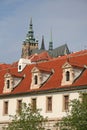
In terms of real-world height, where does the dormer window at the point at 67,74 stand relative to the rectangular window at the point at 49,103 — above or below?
above

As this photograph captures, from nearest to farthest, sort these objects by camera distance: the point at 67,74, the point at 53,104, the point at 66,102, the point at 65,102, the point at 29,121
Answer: the point at 29,121, the point at 66,102, the point at 65,102, the point at 67,74, the point at 53,104

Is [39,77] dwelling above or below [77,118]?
above

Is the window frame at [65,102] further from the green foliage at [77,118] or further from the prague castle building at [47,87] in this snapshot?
the green foliage at [77,118]

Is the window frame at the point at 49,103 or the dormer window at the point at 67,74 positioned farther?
the window frame at the point at 49,103

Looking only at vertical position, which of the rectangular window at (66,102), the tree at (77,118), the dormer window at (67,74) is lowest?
the tree at (77,118)

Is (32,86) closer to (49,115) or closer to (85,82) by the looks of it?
(49,115)

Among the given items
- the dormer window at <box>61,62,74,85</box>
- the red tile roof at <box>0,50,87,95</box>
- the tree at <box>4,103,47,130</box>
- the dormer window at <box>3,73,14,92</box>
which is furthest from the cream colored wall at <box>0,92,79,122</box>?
the tree at <box>4,103,47,130</box>

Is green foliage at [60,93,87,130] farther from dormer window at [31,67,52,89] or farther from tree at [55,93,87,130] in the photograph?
dormer window at [31,67,52,89]

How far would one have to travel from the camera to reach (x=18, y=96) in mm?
63062

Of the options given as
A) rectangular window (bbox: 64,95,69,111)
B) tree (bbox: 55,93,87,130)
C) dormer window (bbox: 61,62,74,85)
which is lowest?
tree (bbox: 55,93,87,130)

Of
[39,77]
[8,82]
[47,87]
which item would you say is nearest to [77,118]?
[47,87]

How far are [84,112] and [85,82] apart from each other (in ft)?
33.0

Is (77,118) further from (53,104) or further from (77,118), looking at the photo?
(53,104)

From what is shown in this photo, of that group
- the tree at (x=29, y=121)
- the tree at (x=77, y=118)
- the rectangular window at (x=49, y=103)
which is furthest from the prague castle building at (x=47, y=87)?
the tree at (x=77, y=118)
